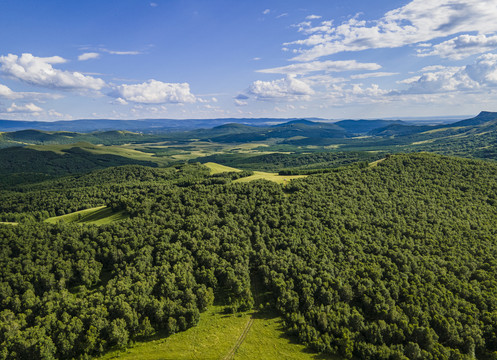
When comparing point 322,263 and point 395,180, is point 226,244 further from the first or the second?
point 395,180

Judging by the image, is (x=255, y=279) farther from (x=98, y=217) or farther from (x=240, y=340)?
(x=98, y=217)

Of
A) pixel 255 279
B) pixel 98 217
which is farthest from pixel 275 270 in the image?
pixel 98 217

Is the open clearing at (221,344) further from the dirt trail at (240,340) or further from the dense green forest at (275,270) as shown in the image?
the dense green forest at (275,270)

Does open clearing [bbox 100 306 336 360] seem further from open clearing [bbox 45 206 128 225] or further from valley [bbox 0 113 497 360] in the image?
open clearing [bbox 45 206 128 225]

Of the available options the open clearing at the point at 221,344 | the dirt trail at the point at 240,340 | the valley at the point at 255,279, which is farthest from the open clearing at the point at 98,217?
the dirt trail at the point at 240,340

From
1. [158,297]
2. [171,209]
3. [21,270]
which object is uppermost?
[171,209]

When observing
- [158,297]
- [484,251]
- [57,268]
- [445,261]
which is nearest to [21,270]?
[57,268]
